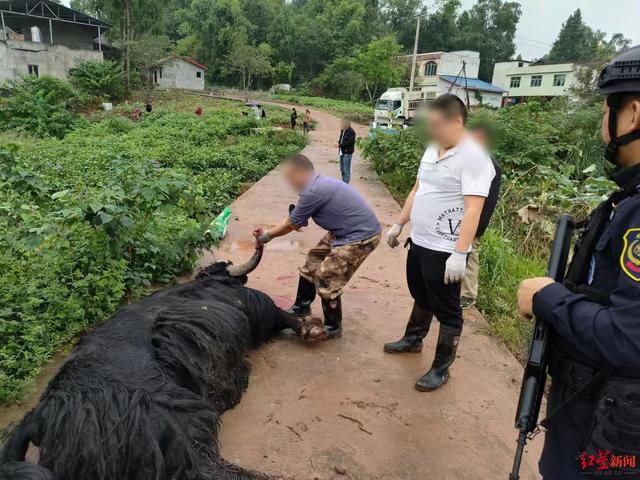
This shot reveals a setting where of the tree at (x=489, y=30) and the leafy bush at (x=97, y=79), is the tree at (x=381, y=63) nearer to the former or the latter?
the leafy bush at (x=97, y=79)

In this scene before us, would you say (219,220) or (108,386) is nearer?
(108,386)

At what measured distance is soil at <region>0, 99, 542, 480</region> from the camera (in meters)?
2.42

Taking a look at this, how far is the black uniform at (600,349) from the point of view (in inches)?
48.4

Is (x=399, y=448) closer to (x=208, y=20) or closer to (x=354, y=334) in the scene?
(x=354, y=334)

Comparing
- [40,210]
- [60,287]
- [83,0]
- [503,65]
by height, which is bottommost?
[60,287]

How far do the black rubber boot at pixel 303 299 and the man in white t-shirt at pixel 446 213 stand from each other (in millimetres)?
1043

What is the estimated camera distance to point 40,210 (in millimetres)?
3629

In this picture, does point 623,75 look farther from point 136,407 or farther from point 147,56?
point 147,56

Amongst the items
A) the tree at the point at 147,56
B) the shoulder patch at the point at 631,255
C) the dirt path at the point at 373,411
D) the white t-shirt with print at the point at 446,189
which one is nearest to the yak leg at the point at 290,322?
the dirt path at the point at 373,411

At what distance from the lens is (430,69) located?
166ft

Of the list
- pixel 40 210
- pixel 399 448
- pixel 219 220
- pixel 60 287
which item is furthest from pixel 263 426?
pixel 219 220

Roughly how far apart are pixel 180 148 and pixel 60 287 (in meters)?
10.7

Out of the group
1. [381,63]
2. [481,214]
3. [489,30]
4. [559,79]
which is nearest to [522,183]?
[481,214]

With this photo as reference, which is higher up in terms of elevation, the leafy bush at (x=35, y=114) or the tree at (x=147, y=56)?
the tree at (x=147, y=56)
